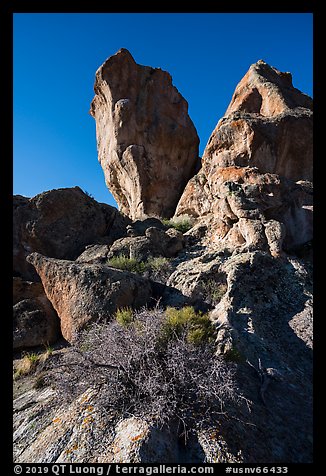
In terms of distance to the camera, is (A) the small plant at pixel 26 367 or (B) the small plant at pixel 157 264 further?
(B) the small plant at pixel 157 264

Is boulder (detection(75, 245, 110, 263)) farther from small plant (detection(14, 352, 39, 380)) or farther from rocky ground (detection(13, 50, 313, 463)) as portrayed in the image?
small plant (detection(14, 352, 39, 380))

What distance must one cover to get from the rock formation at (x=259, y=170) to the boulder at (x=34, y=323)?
491 cm

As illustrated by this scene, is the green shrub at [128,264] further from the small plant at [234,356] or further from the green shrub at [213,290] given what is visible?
the small plant at [234,356]

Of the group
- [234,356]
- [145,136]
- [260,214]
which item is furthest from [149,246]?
[145,136]

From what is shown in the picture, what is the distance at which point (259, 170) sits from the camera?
894cm

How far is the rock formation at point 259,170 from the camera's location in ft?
24.4

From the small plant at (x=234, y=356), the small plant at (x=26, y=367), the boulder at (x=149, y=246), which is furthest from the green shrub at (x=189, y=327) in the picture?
the boulder at (x=149, y=246)

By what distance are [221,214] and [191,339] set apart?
4938 millimetres

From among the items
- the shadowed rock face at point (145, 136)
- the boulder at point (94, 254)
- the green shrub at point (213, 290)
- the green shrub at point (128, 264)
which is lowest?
the green shrub at point (213, 290)

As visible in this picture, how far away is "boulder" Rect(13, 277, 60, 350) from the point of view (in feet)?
20.0

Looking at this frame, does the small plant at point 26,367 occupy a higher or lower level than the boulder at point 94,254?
lower

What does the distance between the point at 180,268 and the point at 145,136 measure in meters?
9.66

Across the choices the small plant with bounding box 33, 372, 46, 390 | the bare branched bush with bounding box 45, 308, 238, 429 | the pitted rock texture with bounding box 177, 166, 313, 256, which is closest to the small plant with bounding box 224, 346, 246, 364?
the bare branched bush with bounding box 45, 308, 238, 429

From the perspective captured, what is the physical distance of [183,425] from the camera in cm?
300
